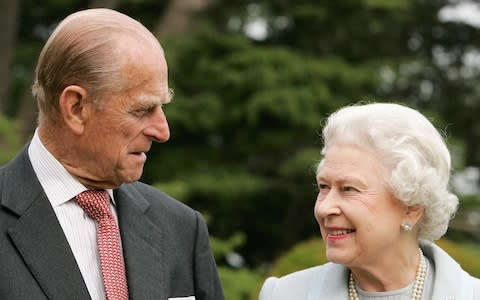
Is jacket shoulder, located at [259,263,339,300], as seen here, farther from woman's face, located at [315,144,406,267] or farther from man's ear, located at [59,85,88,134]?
man's ear, located at [59,85,88,134]

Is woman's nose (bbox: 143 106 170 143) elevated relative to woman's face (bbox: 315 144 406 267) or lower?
elevated

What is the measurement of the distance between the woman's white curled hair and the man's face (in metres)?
0.67

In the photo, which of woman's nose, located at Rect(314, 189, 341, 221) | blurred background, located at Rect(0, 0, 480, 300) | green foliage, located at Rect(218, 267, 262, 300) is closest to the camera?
woman's nose, located at Rect(314, 189, 341, 221)

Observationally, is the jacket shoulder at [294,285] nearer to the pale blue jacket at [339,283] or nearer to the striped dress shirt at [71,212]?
the pale blue jacket at [339,283]

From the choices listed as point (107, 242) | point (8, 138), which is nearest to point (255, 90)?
point (8, 138)

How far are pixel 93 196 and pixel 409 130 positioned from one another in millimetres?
1062

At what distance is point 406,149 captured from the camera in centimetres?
352

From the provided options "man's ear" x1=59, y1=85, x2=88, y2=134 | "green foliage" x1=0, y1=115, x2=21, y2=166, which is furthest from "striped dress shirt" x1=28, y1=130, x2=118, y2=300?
"green foliage" x1=0, y1=115, x2=21, y2=166

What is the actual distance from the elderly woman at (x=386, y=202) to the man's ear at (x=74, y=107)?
839 mm

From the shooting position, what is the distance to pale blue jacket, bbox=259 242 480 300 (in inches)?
141

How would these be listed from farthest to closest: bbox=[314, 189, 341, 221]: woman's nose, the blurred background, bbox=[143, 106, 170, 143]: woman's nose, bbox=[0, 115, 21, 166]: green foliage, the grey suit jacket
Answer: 1. the blurred background
2. bbox=[0, 115, 21, 166]: green foliage
3. bbox=[314, 189, 341, 221]: woman's nose
4. bbox=[143, 106, 170, 143]: woman's nose
5. the grey suit jacket

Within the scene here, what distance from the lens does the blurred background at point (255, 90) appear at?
36.9 ft

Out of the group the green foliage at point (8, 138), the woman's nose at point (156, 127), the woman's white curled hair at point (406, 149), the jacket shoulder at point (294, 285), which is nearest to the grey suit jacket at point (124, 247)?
the jacket shoulder at point (294, 285)

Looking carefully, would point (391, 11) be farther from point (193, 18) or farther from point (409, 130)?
point (409, 130)
